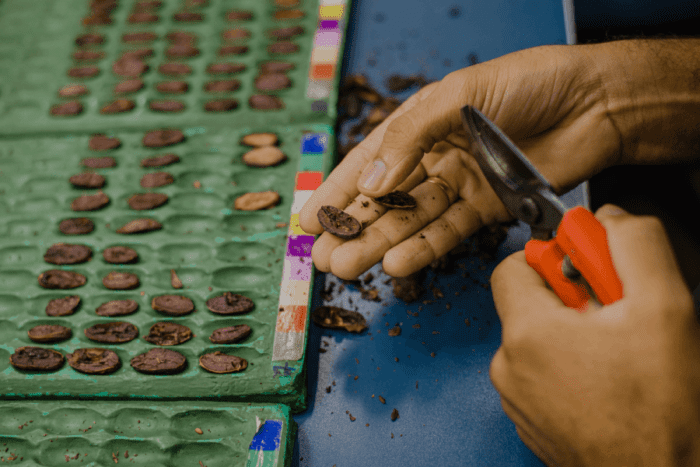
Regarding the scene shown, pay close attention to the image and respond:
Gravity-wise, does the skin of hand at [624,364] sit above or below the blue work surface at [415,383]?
above

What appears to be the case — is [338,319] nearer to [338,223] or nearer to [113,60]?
[338,223]

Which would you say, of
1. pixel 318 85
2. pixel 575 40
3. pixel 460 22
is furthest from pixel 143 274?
pixel 575 40

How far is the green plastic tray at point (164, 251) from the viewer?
0.89 meters

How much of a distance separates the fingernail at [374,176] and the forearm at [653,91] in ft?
1.75

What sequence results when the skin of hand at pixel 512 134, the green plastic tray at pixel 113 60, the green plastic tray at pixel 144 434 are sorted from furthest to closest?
the green plastic tray at pixel 113 60 → the skin of hand at pixel 512 134 → the green plastic tray at pixel 144 434

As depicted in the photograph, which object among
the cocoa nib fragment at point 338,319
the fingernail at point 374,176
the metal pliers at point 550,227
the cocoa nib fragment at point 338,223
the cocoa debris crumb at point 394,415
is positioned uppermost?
the metal pliers at point 550,227

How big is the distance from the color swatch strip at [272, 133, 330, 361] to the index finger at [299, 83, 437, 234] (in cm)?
7

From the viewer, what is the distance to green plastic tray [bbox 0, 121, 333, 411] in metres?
0.89

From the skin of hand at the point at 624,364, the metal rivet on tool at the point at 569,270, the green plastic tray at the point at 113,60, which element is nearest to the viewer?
the skin of hand at the point at 624,364

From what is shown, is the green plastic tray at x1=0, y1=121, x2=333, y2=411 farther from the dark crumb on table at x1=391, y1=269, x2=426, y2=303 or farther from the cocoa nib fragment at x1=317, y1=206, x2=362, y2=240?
the dark crumb on table at x1=391, y1=269, x2=426, y2=303

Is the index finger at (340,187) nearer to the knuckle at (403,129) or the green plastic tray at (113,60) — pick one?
the knuckle at (403,129)

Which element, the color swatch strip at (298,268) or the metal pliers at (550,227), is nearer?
the metal pliers at (550,227)

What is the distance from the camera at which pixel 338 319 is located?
0.97 meters

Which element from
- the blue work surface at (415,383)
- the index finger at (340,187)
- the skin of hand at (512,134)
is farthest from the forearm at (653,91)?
the index finger at (340,187)
